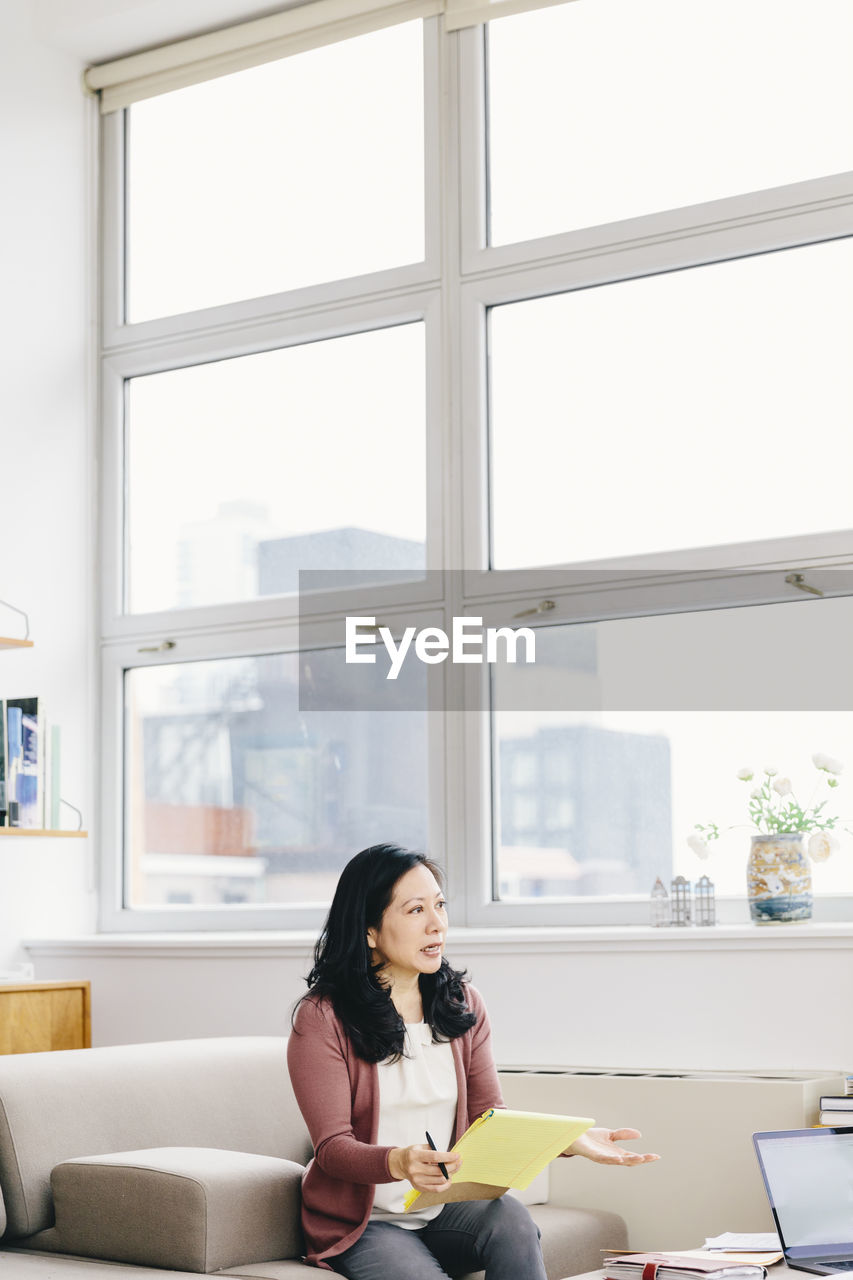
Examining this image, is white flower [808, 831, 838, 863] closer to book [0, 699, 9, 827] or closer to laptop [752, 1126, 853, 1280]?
laptop [752, 1126, 853, 1280]

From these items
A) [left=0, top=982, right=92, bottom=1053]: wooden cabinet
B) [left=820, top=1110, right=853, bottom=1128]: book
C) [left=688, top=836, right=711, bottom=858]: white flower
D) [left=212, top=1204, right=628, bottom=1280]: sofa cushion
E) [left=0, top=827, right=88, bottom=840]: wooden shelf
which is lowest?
[left=212, top=1204, right=628, bottom=1280]: sofa cushion

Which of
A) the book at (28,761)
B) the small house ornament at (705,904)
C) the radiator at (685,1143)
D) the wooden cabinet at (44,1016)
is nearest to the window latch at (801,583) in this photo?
the small house ornament at (705,904)

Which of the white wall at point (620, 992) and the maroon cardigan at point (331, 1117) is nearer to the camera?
the maroon cardigan at point (331, 1117)

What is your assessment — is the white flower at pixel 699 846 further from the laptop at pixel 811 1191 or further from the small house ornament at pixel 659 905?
the laptop at pixel 811 1191

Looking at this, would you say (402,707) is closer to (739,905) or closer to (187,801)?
(187,801)

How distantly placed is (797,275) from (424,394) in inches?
41.3

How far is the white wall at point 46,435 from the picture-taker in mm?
4266

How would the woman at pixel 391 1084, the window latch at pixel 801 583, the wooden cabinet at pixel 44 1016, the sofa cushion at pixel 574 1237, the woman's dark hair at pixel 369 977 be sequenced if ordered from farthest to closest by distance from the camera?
the wooden cabinet at pixel 44 1016
the window latch at pixel 801 583
the sofa cushion at pixel 574 1237
the woman's dark hair at pixel 369 977
the woman at pixel 391 1084

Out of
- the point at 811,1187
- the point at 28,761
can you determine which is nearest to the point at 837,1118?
the point at 811,1187

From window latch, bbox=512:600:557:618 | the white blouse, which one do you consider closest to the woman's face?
the white blouse

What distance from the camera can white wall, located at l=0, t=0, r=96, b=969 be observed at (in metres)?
4.27

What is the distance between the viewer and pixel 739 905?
3543 mm

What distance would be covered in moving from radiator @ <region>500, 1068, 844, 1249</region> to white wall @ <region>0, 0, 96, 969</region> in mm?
1708

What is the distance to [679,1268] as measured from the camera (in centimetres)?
222
